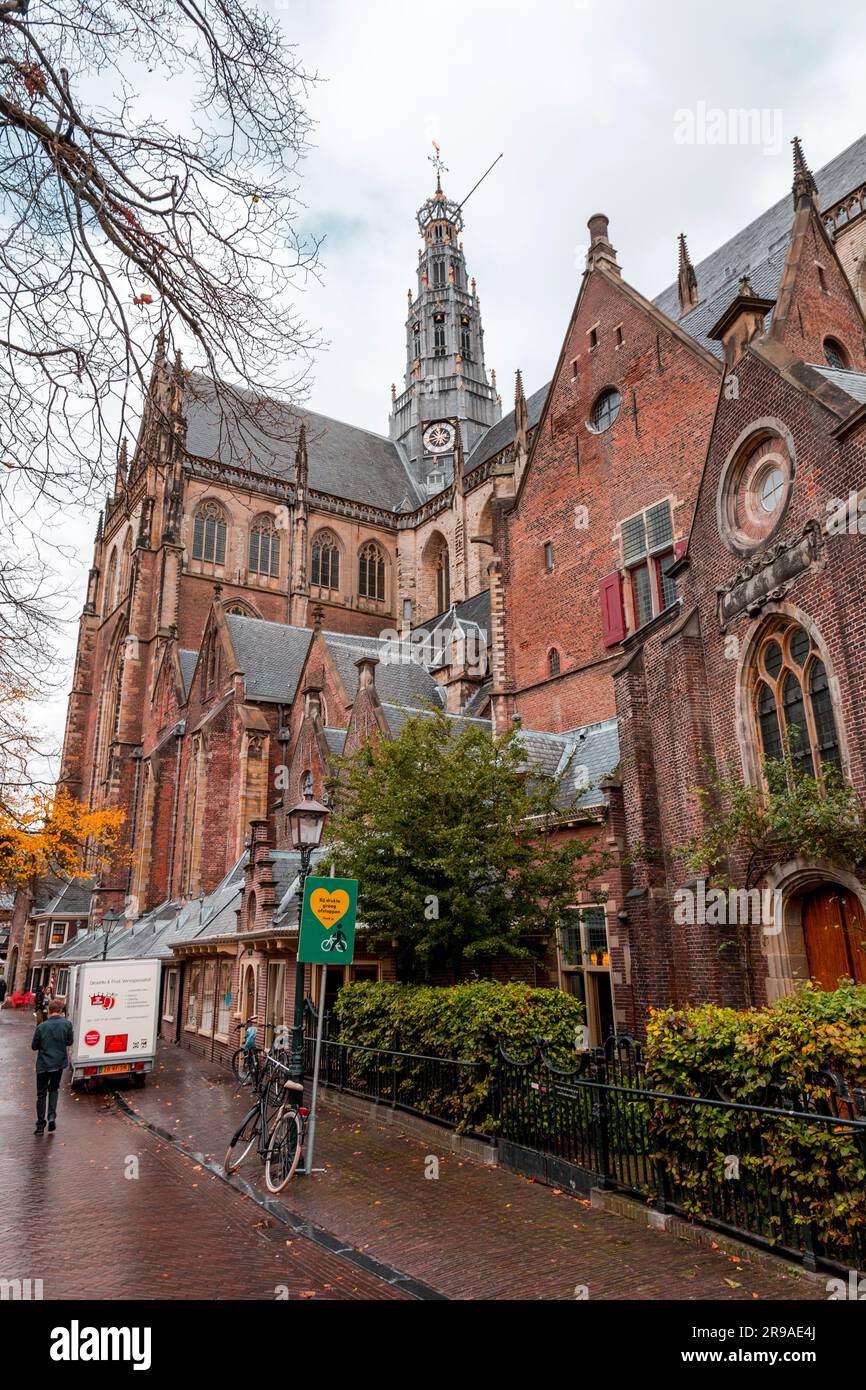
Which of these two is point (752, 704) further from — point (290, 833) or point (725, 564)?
point (290, 833)

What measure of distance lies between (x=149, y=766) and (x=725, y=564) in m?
31.5

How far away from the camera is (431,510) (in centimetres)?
5066

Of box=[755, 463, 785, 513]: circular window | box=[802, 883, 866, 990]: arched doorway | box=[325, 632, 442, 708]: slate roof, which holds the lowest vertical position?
box=[802, 883, 866, 990]: arched doorway

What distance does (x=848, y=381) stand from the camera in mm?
12008

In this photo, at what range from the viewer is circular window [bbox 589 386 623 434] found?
2088 cm

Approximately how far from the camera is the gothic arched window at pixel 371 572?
51375 mm

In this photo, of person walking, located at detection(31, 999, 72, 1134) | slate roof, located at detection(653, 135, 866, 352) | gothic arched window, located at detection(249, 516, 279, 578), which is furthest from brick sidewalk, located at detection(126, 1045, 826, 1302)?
gothic arched window, located at detection(249, 516, 279, 578)

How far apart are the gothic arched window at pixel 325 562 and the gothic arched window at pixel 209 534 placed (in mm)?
5424

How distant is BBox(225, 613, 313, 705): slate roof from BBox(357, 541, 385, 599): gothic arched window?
1597 centimetres

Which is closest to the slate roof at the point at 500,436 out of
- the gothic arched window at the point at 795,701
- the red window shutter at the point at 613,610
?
the red window shutter at the point at 613,610

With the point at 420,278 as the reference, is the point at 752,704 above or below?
below

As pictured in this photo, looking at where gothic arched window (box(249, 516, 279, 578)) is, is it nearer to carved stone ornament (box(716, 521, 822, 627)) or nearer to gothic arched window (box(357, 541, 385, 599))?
gothic arched window (box(357, 541, 385, 599))

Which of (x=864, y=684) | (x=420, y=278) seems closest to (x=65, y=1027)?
(x=864, y=684)

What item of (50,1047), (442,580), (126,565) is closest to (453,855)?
(50,1047)
